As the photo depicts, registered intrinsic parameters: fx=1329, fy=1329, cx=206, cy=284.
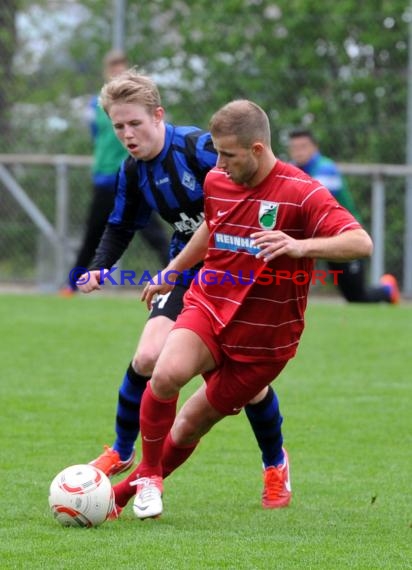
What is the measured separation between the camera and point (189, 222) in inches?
235

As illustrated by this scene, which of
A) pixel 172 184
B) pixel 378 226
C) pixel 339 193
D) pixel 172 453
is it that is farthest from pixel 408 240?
pixel 172 453

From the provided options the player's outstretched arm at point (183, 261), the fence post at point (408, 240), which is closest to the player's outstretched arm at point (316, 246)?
the player's outstretched arm at point (183, 261)

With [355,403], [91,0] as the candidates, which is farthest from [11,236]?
[355,403]

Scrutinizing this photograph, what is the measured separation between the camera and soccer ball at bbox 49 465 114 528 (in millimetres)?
5062

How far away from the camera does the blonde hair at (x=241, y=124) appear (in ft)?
16.1

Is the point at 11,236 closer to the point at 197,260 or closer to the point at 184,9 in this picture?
the point at 184,9

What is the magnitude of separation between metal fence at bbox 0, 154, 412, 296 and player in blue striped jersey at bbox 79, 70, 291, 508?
8114mm

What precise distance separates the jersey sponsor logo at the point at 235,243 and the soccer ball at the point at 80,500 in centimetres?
104

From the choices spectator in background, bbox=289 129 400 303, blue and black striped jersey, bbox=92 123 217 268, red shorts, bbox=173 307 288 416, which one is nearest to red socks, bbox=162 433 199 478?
red shorts, bbox=173 307 288 416

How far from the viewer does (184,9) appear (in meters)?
14.5

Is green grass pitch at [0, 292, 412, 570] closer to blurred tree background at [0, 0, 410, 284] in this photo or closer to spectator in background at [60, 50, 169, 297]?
spectator in background at [60, 50, 169, 297]

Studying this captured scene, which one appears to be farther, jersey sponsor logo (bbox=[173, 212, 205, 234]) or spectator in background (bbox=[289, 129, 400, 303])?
spectator in background (bbox=[289, 129, 400, 303])

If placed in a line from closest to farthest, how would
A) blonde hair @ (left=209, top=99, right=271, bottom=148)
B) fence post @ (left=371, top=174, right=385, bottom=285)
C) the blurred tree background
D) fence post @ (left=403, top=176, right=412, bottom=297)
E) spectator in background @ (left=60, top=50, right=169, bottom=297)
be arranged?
blonde hair @ (left=209, top=99, right=271, bottom=148) < spectator in background @ (left=60, top=50, right=169, bottom=297) < fence post @ (left=403, top=176, right=412, bottom=297) < fence post @ (left=371, top=174, right=385, bottom=285) < the blurred tree background

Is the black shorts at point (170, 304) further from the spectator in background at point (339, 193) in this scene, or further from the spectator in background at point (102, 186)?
the spectator in background at point (102, 186)
